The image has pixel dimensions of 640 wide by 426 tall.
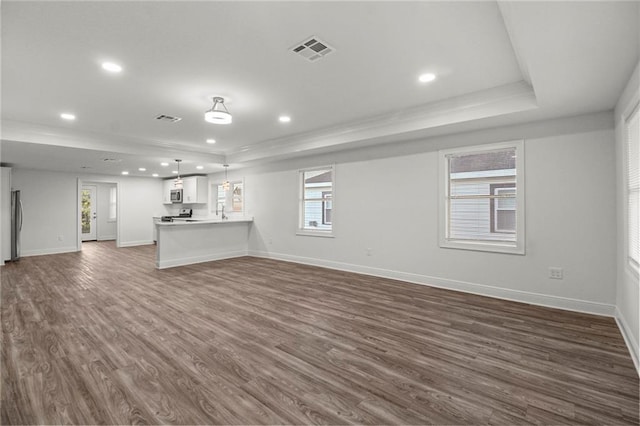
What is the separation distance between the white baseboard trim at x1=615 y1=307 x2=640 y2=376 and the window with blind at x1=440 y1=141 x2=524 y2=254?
1194 mm

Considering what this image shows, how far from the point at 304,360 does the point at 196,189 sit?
27.5ft

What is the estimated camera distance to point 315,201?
7047 millimetres

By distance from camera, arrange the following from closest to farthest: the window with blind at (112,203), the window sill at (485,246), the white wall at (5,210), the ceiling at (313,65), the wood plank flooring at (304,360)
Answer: the wood plank flooring at (304,360), the ceiling at (313,65), the window sill at (485,246), the white wall at (5,210), the window with blind at (112,203)

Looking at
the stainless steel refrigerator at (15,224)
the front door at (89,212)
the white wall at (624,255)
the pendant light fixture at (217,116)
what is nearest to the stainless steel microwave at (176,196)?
the front door at (89,212)

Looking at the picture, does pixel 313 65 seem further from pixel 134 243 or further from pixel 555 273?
pixel 134 243

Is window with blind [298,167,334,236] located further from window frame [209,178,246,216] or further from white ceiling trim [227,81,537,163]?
window frame [209,178,246,216]

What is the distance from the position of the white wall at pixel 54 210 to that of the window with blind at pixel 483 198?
10.4 meters

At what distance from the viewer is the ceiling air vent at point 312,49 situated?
2.70m

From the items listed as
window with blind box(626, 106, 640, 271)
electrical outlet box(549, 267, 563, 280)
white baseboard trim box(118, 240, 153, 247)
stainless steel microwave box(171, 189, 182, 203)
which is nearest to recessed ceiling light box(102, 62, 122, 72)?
window with blind box(626, 106, 640, 271)

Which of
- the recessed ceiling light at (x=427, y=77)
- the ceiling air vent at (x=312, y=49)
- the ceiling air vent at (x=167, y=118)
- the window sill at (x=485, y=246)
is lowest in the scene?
the window sill at (x=485, y=246)

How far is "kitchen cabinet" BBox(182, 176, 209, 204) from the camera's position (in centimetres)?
976

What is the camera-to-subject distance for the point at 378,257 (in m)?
5.71

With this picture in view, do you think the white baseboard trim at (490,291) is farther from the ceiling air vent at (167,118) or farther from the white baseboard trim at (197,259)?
the ceiling air vent at (167,118)

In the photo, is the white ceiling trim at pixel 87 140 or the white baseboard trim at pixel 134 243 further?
the white baseboard trim at pixel 134 243
